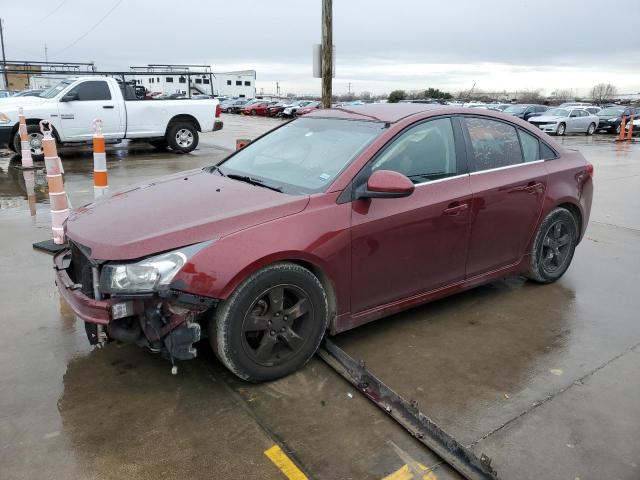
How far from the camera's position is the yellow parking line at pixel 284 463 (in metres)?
2.45

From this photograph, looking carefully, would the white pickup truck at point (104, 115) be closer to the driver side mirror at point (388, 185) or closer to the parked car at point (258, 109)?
the driver side mirror at point (388, 185)

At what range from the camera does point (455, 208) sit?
377 centimetres

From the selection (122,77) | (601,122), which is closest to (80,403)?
(122,77)

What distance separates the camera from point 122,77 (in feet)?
45.4

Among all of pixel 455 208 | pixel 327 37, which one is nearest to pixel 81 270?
pixel 455 208

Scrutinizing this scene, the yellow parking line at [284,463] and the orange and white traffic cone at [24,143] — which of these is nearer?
the yellow parking line at [284,463]

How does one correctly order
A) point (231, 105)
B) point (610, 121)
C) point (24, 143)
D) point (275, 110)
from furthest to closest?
point (231, 105)
point (275, 110)
point (610, 121)
point (24, 143)

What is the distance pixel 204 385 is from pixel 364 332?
1.25m

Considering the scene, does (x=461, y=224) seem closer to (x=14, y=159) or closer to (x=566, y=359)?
(x=566, y=359)

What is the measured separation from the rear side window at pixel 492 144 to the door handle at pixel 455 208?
359 mm

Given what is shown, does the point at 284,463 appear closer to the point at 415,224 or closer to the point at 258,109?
the point at 415,224

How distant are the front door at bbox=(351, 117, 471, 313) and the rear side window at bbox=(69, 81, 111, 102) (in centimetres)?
1063

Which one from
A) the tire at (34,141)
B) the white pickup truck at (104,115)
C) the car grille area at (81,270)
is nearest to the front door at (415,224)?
the car grille area at (81,270)

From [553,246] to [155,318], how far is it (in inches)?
139
